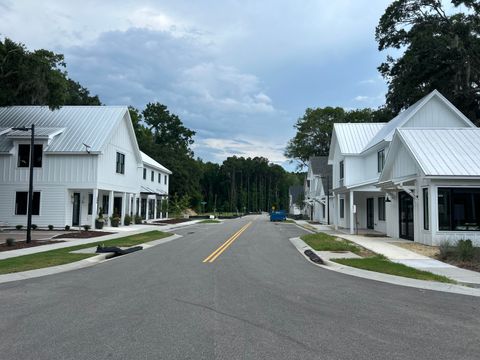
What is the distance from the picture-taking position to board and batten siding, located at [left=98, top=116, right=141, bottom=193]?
106 feet

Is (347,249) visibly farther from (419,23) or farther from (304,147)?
(304,147)

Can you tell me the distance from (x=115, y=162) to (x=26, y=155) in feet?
20.8

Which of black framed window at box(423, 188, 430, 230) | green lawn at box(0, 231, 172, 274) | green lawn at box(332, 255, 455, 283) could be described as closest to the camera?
green lawn at box(332, 255, 455, 283)

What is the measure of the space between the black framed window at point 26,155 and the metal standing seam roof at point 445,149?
24319mm

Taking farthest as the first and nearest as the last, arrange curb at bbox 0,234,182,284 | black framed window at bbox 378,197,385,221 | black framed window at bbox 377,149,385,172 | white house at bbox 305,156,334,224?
white house at bbox 305,156,334,224, black framed window at bbox 377,149,385,172, black framed window at bbox 378,197,385,221, curb at bbox 0,234,182,284

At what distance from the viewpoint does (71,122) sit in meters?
34.2

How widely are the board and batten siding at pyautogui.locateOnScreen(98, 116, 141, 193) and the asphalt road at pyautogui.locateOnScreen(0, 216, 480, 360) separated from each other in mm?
20806

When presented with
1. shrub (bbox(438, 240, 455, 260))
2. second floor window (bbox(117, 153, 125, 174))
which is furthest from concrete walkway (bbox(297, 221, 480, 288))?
second floor window (bbox(117, 153, 125, 174))

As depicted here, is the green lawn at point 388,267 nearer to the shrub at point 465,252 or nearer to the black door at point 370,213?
the shrub at point 465,252

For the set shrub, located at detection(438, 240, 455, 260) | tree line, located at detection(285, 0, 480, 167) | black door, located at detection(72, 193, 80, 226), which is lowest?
shrub, located at detection(438, 240, 455, 260)

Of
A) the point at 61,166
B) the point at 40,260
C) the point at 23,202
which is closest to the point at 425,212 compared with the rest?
the point at 40,260

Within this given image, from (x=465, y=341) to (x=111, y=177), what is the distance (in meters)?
30.7

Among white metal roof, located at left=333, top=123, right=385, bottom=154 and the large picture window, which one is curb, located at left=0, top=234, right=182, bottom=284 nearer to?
the large picture window

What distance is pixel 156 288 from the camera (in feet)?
32.8
